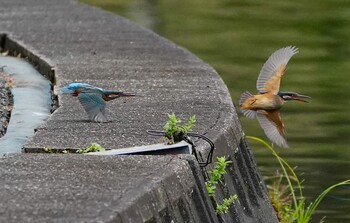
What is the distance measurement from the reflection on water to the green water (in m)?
1.45

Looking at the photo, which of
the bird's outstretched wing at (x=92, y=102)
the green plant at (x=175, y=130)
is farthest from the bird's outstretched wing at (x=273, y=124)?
the bird's outstretched wing at (x=92, y=102)

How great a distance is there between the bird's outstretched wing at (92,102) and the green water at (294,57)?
5.46 ft

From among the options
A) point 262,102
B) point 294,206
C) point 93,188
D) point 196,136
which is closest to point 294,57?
point 294,206

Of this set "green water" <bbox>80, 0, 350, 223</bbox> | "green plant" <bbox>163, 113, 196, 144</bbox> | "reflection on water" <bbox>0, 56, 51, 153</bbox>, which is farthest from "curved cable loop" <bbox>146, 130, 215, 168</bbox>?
"green water" <bbox>80, 0, 350, 223</bbox>

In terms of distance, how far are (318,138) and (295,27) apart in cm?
486

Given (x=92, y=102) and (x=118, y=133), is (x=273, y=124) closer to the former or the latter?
(x=118, y=133)

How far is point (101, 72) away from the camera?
709 centimetres

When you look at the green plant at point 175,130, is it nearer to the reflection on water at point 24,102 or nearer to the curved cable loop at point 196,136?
the curved cable loop at point 196,136

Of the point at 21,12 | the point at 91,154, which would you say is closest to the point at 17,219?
the point at 91,154

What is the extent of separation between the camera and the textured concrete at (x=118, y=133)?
4.18m

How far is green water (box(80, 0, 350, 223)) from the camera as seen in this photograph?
7.76m

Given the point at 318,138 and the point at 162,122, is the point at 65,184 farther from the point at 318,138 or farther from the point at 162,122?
the point at 318,138

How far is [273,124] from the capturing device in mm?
5512

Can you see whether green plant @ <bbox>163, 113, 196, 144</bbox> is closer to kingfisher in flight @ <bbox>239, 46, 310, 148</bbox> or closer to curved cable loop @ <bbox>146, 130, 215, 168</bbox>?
curved cable loop @ <bbox>146, 130, 215, 168</bbox>
